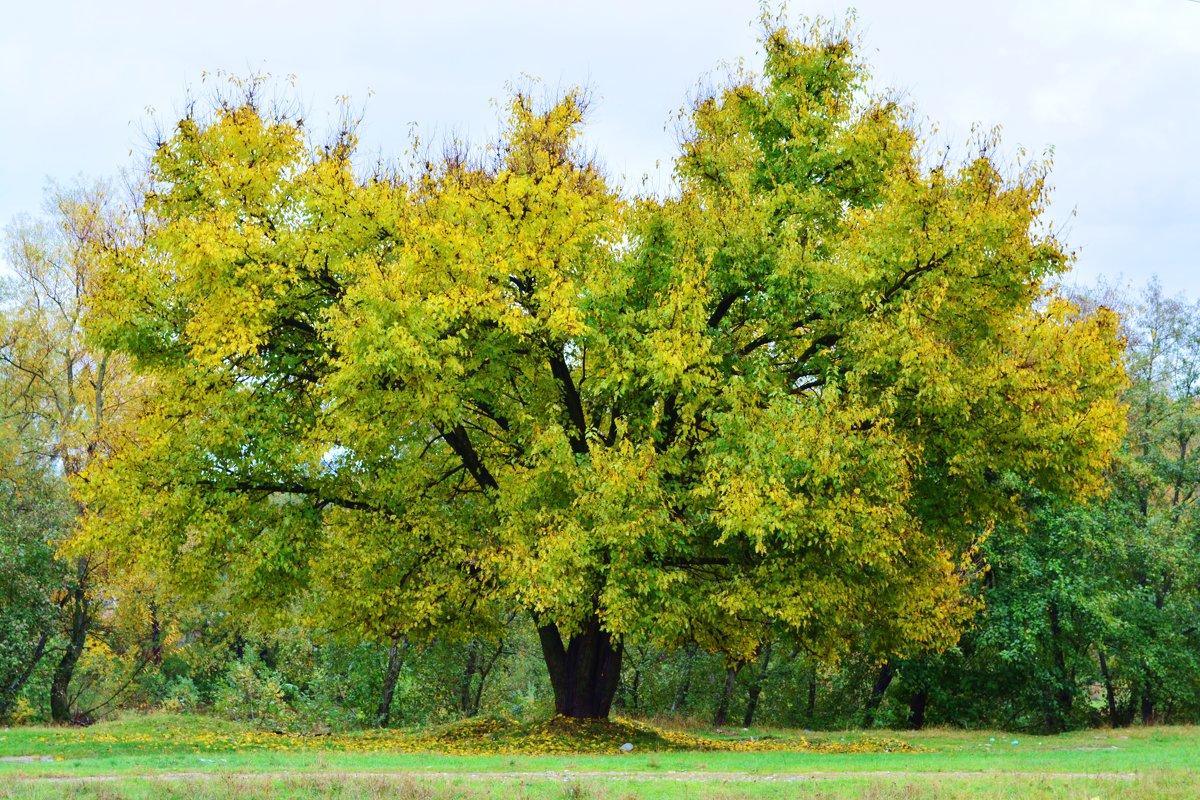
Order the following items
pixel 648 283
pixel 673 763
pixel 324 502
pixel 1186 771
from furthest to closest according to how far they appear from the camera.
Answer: pixel 324 502, pixel 648 283, pixel 673 763, pixel 1186 771

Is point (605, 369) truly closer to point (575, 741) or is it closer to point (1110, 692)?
point (575, 741)

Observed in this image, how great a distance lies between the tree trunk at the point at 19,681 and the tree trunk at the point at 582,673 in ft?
51.0

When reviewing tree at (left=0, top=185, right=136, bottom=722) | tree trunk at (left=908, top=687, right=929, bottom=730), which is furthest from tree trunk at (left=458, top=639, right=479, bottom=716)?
tree trunk at (left=908, top=687, right=929, bottom=730)

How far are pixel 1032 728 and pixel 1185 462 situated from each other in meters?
9.61

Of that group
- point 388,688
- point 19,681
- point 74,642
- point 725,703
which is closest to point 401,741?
point 74,642

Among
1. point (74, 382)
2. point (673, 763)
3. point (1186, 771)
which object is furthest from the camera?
point (74, 382)

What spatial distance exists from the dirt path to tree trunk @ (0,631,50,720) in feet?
62.8

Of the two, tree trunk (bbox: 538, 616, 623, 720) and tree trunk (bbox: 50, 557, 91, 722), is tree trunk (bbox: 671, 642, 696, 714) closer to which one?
tree trunk (bbox: 538, 616, 623, 720)

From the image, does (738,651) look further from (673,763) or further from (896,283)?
(896,283)

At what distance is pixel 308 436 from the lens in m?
18.3

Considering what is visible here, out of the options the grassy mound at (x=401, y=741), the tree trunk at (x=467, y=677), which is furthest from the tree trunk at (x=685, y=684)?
the grassy mound at (x=401, y=741)

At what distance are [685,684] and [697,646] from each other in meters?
10.7

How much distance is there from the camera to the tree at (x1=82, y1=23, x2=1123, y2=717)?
1669cm

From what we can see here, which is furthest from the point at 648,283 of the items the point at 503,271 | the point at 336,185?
the point at 336,185
